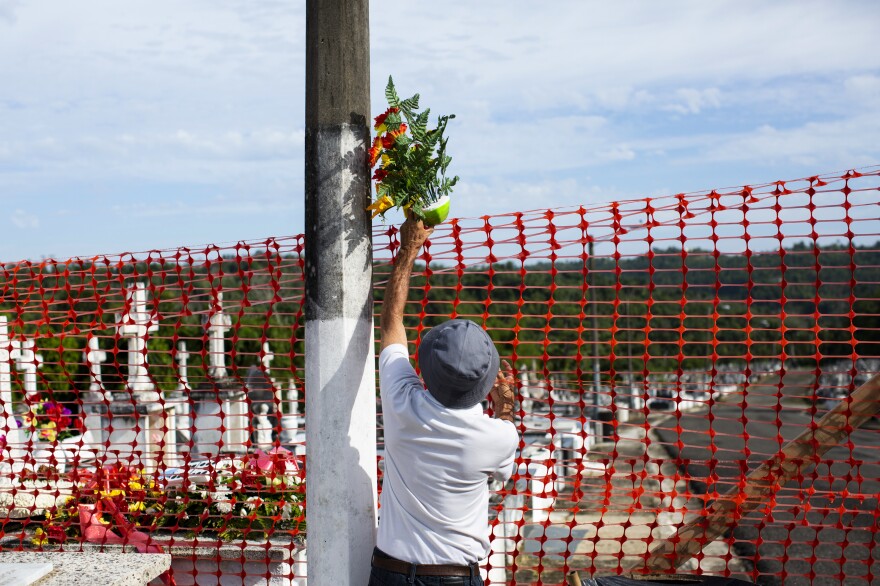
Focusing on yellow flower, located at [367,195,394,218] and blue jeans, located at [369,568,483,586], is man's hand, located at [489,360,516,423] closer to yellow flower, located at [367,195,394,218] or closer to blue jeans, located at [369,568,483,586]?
blue jeans, located at [369,568,483,586]

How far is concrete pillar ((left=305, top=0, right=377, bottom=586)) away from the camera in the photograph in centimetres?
371

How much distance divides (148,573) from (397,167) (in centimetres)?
200

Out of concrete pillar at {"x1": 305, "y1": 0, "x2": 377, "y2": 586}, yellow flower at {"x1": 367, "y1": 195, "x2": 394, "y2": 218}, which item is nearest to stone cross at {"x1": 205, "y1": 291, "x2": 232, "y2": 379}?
concrete pillar at {"x1": 305, "y1": 0, "x2": 377, "y2": 586}

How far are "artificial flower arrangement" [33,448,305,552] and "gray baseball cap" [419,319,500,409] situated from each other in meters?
2.18

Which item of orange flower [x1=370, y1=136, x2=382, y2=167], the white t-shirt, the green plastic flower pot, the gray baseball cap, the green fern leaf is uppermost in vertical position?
the green fern leaf

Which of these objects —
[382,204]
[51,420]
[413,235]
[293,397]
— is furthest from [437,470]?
[293,397]

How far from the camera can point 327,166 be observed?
3732 mm

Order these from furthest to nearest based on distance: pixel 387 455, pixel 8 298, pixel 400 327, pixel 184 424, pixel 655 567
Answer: pixel 184 424 → pixel 8 298 → pixel 655 567 → pixel 400 327 → pixel 387 455

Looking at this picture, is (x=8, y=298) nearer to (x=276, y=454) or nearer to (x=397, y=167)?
(x=276, y=454)

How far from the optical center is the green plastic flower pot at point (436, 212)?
11.9 feet

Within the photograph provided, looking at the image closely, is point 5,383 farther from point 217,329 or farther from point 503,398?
point 503,398

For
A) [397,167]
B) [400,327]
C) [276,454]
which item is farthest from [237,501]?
[397,167]

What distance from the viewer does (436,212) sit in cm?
363

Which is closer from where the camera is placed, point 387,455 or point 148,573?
point 387,455
